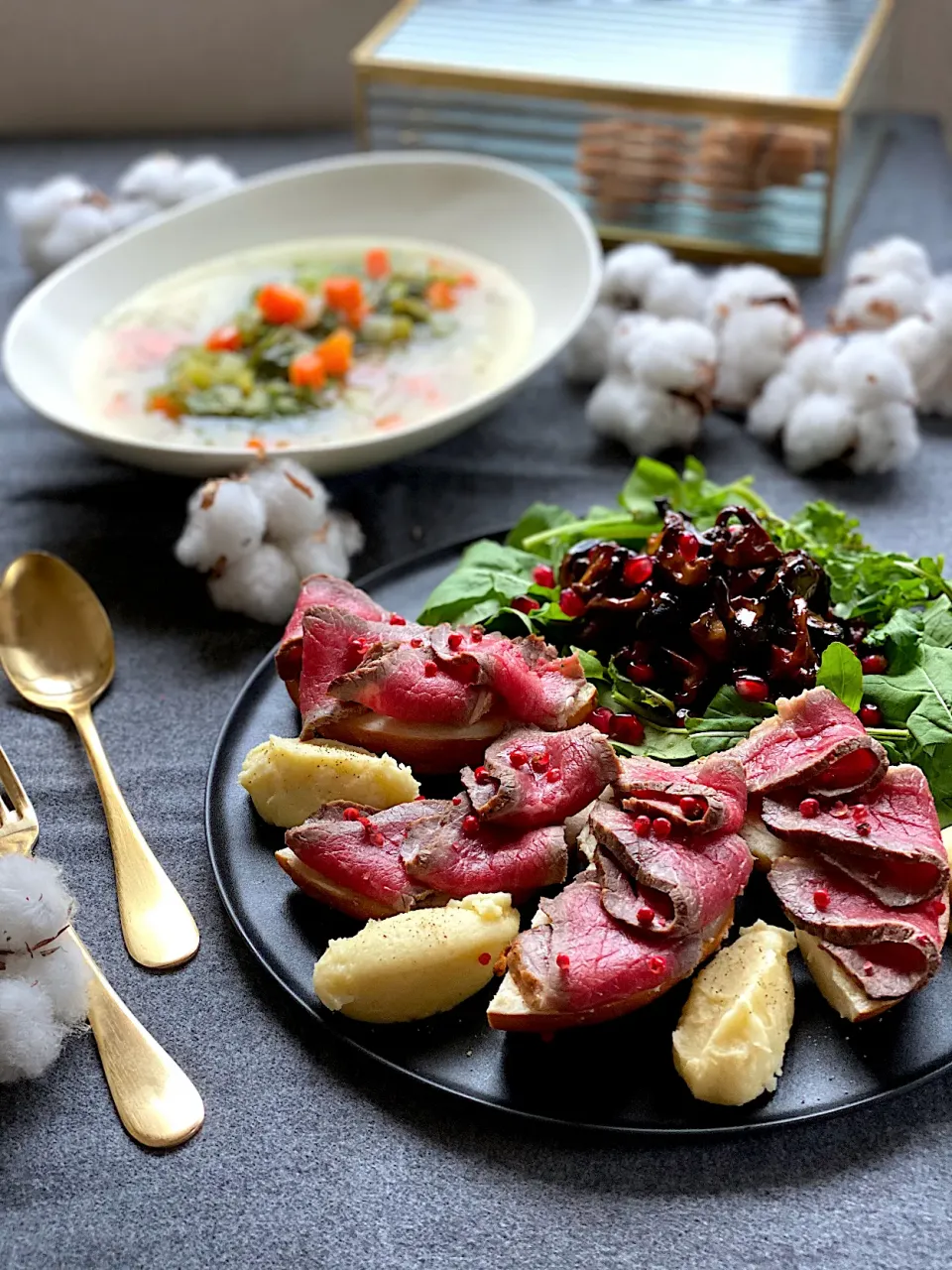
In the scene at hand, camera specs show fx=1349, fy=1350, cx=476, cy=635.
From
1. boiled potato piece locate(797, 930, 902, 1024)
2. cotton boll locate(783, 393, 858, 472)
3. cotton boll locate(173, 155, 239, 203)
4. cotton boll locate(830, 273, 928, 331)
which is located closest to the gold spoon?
boiled potato piece locate(797, 930, 902, 1024)

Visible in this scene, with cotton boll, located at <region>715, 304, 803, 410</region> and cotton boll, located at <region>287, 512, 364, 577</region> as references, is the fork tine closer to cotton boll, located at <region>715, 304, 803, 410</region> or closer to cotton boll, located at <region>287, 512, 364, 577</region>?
cotton boll, located at <region>287, 512, 364, 577</region>

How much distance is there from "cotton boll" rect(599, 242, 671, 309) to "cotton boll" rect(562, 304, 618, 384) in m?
0.03

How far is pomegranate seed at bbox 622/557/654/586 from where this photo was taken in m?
1.71

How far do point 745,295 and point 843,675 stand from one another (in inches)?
44.9

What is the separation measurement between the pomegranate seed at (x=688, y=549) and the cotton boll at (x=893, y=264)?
116 cm

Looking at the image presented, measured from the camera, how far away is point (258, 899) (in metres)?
1.49

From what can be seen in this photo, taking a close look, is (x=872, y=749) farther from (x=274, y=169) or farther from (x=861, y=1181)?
(x=274, y=169)

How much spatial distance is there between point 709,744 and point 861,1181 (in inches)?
20.1

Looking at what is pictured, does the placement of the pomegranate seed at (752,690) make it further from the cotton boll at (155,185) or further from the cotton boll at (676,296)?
the cotton boll at (155,185)

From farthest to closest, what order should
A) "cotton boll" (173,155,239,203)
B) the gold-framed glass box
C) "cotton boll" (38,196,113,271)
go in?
"cotton boll" (173,155,239,203) < "cotton boll" (38,196,113,271) < the gold-framed glass box

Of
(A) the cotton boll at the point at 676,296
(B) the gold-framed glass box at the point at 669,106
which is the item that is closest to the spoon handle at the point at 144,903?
(A) the cotton boll at the point at 676,296

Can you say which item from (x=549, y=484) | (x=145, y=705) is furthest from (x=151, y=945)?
(x=549, y=484)

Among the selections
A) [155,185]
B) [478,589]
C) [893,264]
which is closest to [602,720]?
[478,589]

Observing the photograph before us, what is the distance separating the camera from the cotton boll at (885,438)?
2283mm
